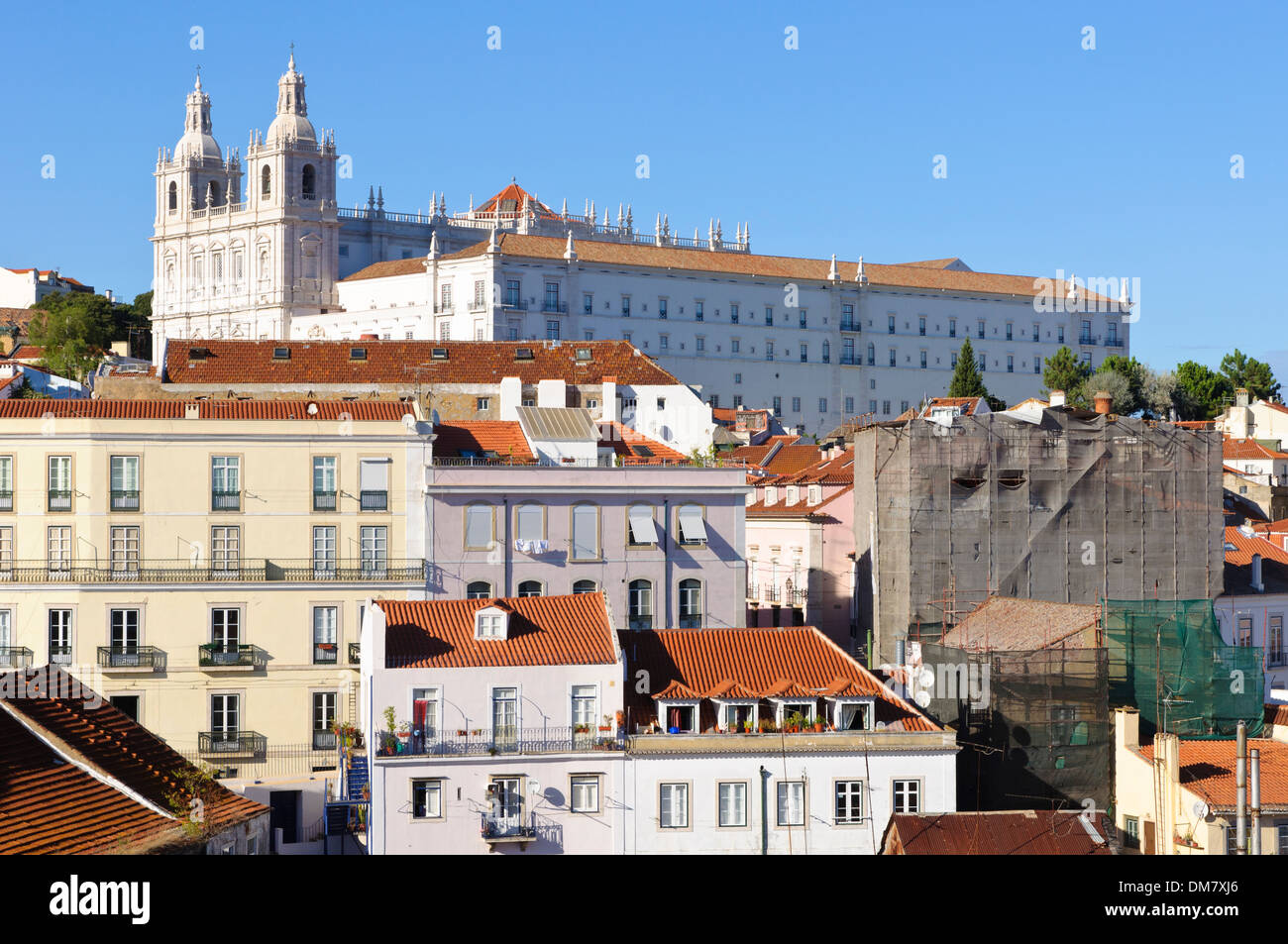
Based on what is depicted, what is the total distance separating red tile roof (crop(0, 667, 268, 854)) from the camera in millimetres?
15430

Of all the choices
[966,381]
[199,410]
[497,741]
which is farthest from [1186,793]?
[966,381]

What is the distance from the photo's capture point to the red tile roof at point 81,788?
15.4 meters

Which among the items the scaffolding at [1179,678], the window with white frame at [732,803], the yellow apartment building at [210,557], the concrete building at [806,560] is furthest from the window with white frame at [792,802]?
the concrete building at [806,560]

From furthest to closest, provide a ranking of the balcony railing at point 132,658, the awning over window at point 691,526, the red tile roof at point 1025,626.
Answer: the awning over window at point 691,526
the balcony railing at point 132,658
the red tile roof at point 1025,626

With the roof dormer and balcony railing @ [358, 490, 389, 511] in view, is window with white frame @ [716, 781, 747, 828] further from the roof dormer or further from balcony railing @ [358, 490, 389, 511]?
balcony railing @ [358, 490, 389, 511]

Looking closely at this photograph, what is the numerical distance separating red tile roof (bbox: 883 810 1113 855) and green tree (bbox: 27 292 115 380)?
85506mm

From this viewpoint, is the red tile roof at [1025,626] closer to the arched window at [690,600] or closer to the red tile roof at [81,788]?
the arched window at [690,600]

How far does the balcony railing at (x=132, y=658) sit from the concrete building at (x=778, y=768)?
529 inches

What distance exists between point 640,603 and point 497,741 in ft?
39.8

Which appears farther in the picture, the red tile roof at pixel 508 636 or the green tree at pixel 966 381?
the green tree at pixel 966 381

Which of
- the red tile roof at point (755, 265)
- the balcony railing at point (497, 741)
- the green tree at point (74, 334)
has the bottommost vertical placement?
the balcony railing at point (497, 741)

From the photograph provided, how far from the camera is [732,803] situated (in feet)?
92.1

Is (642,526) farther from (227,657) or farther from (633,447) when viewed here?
(633,447)

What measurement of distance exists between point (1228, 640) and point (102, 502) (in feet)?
89.6
